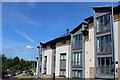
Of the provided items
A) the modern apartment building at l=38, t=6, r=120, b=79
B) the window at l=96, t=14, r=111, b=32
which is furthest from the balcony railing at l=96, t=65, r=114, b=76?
the window at l=96, t=14, r=111, b=32

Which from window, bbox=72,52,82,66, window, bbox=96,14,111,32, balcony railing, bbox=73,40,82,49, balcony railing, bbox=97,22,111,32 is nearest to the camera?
balcony railing, bbox=97,22,111,32

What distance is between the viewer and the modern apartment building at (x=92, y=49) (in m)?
18.8

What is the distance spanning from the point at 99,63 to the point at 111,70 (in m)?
2.18

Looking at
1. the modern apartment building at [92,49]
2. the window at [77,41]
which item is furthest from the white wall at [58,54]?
the window at [77,41]

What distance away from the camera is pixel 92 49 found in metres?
21.8

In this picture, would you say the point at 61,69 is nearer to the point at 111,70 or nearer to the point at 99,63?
the point at 99,63

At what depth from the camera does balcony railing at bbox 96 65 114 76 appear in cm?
1863

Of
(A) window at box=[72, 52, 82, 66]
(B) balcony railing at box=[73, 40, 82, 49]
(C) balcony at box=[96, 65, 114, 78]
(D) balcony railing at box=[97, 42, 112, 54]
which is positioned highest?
(B) balcony railing at box=[73, 40, 82, 49]

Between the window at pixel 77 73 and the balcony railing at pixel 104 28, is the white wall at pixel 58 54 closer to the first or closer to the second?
the window at pixel 77 73

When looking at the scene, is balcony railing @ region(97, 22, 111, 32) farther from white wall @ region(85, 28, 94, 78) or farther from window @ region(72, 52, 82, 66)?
window @ region(72, 52, 82, 66)

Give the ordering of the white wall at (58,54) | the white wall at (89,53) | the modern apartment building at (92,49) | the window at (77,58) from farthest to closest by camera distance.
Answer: the white wall at (58,54) → the window at (77,58) → the white wall at (89,53) → the modern apartment building at (92,49)

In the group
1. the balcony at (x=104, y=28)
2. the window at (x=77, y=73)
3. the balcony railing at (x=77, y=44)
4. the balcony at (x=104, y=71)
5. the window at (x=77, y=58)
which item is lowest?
the window at (x=77, y=73)

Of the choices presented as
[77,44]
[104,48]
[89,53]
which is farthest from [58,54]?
[104,48]

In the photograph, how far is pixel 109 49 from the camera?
63.3 ft
